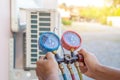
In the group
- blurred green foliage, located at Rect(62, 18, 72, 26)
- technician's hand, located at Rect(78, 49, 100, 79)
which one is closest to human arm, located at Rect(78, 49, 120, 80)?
technician's hand, located at Rect(78, 49, 100, 79)

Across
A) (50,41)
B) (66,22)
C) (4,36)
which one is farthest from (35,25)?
(50,41)

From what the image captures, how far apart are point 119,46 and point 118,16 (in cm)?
17

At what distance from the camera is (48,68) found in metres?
0.60

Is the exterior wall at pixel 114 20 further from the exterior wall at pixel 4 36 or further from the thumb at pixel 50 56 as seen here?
the thumb at pixel 50 56

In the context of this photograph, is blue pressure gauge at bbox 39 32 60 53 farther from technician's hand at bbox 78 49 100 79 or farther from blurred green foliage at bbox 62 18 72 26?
blurred green foliage at bbox 62 18 72 26

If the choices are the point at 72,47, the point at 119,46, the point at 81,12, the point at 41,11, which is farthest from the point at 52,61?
the point at 119,46

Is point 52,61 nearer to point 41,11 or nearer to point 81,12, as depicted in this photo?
point 41,11

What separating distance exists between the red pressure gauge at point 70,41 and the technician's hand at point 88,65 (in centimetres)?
4

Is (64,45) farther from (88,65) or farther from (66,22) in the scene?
(66,22)

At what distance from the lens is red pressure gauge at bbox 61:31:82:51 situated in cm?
68

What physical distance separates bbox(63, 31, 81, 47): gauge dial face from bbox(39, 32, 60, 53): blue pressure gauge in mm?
29

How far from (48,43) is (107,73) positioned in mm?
206

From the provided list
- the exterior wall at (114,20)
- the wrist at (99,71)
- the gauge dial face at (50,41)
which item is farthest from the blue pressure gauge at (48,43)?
the exterior wall at (114,20)

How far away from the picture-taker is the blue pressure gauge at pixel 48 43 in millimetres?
642
